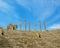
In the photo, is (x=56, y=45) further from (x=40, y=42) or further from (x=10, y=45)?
(x=10, y=45)

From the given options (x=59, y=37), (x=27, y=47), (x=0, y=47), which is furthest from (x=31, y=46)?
(x=59, y=37)

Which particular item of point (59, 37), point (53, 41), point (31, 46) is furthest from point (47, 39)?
point (31, 46)

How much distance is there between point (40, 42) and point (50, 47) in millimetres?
3550

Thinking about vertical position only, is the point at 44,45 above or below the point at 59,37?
below

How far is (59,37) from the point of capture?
50.6 meters

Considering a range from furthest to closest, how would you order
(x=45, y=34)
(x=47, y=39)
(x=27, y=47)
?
(x=45, y=34), (x=47, y=39), (x=27, y=47)

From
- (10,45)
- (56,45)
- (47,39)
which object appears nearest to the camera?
(10,45)

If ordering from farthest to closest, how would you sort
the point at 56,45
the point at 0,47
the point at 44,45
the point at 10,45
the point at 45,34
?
1. the point at 45,34
2. the point at 56,45
3. the point at 44,45
4. the point at 10,45
5. the point at 0,47

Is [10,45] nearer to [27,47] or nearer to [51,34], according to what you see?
[27,47]

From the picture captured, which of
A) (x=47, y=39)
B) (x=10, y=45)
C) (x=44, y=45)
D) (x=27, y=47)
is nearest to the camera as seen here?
(x=10, y=45)

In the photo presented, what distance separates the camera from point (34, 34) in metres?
49.8

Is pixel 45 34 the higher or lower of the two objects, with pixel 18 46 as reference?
higher

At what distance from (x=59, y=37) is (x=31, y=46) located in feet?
50.7

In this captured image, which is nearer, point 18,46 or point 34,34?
point 18,46
